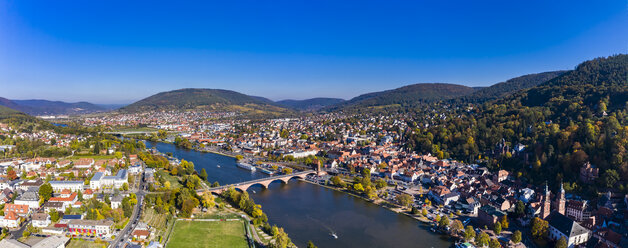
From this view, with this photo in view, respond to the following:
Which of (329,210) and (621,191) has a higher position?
(621,191)

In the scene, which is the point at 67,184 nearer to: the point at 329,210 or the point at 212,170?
the point at 212,170

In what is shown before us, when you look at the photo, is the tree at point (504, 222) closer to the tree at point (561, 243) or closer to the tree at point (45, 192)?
the tree at point (561, 243)

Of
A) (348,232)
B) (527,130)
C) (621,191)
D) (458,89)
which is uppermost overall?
(458,89)

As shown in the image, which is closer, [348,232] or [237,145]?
[348,232]

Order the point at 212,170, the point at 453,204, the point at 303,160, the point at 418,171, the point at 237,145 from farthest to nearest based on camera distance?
1. the point at 237,145
2. the point at 303,160
3. the point at 212,170
4. the point at 418,171
5. the point at 453,204

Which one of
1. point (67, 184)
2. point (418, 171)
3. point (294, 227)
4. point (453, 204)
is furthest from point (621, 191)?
point (67, 184)

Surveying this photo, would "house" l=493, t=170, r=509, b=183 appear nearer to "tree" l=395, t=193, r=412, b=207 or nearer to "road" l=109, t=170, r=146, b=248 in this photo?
"tree" l=395, t=193, r=412, b=207
